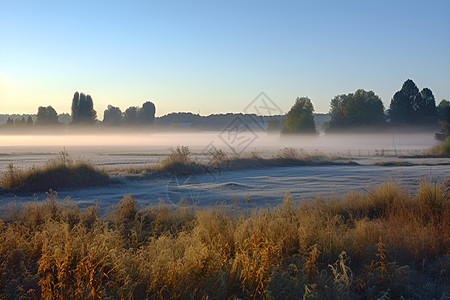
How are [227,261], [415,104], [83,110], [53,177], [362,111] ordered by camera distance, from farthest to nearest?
[83,110]
[362,111]
[415,104]
[53,177]
[227,261]

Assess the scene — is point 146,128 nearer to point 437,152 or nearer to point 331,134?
point 331,134

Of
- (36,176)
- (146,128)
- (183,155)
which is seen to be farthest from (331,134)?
(36,176)

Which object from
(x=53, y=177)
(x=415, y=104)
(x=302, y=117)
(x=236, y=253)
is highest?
(x=415, y=104)

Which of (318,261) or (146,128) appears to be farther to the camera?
(146,128)

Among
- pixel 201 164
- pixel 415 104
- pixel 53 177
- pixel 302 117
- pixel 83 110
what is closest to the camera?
pixel 53 177

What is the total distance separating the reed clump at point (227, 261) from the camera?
4.86 m

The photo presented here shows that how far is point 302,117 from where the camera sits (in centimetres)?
6881

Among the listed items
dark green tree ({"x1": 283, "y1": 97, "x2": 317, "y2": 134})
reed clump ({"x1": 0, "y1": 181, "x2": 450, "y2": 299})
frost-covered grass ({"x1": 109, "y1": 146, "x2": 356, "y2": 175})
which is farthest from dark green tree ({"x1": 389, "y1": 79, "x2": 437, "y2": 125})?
reed clump ({"x1": 0, "y1": 181, "x2": 450, "y2": 299})

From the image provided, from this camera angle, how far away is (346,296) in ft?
16.3

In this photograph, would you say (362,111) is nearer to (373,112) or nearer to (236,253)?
(373,112)

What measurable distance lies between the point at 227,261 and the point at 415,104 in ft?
236

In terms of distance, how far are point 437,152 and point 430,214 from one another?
3561 centimetres

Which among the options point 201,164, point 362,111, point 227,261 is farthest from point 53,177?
point 362,111

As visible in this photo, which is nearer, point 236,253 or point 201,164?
point 236,253
